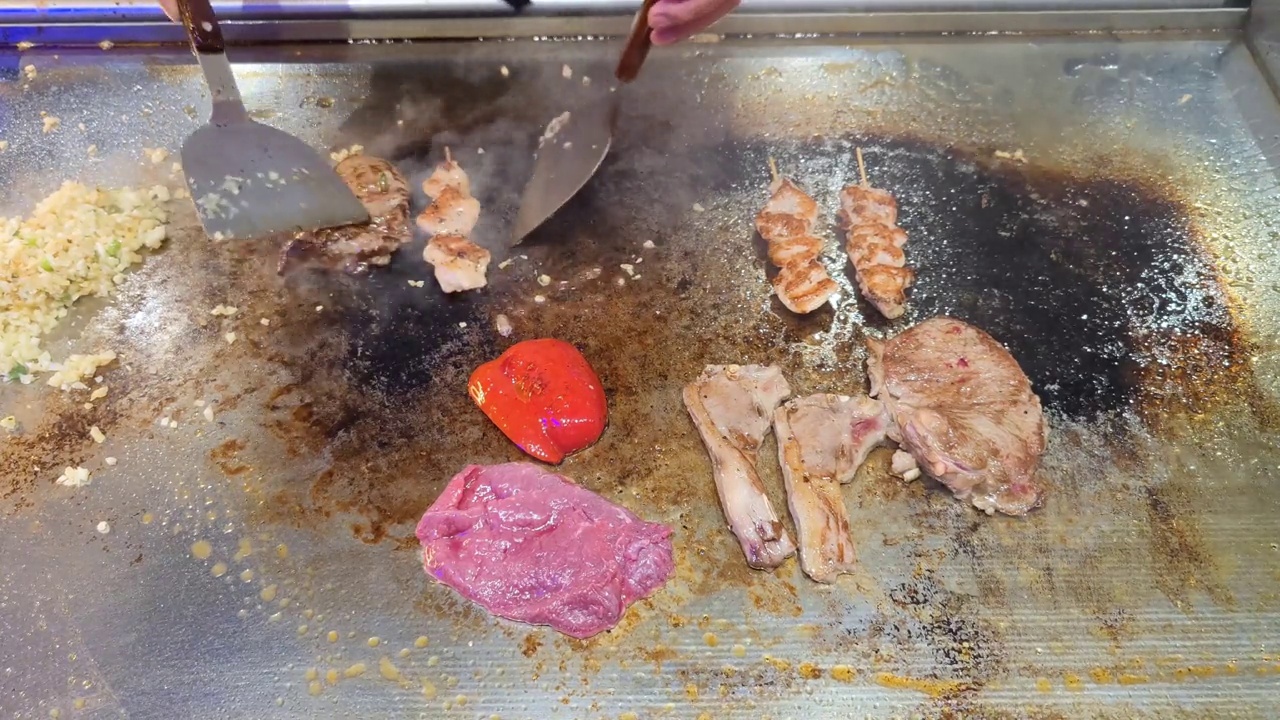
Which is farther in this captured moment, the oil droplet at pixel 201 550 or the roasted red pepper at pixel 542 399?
the roasted red pepper at pixel 542 399

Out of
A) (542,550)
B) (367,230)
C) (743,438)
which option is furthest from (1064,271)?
(367,230)

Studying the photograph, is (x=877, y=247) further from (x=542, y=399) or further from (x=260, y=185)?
(x=260, y=185)

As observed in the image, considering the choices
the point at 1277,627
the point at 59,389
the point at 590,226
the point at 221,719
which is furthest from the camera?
the point at 590,226

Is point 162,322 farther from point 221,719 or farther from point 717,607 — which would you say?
point 717,607

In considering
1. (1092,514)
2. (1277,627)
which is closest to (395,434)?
(1092,514)

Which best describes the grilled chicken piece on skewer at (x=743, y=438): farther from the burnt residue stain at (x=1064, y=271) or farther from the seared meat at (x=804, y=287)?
the burnt residue stain at (x=1064, y=271)

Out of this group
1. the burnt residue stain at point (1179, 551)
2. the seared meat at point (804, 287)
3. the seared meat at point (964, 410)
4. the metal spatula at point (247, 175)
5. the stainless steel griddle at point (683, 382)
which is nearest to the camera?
the stainless steel griddle at point (683, 382)

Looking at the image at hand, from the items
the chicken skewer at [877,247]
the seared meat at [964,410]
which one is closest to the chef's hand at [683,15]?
the chicken skewer at [877,247]

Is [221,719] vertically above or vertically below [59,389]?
below
